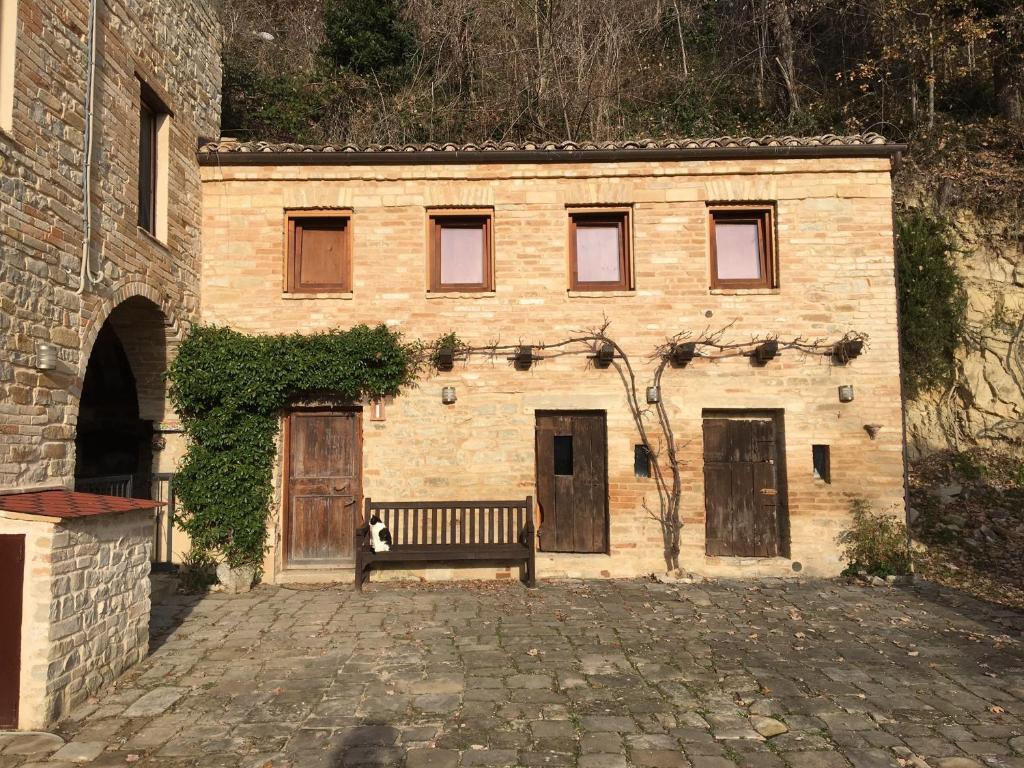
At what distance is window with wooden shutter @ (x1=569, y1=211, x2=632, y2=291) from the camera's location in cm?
820

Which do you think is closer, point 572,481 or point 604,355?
point 604,355

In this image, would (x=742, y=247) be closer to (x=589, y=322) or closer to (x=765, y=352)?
(x=765, y=352)

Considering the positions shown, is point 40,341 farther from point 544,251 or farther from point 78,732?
point 544,251

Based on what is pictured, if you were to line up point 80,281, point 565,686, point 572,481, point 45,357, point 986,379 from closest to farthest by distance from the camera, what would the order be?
point 565,686
point 45,357
point 80,281
point 572,481
point 986,379

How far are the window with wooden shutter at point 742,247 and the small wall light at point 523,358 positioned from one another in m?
2.65

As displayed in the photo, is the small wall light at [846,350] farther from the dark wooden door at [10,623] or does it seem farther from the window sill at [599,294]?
the dark wooden door at [10,623]

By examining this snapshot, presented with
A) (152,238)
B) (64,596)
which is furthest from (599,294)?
(64,596)

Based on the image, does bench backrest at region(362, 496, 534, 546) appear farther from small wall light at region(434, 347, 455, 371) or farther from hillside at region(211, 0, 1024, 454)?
hillside at region(211, 0, 1024, 454)

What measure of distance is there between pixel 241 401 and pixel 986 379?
40.0 feet

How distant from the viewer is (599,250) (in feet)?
27.3

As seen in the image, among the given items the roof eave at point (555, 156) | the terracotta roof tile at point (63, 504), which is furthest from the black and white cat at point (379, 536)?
the roof eave at point (555, 156)

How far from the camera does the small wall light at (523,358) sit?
25.3ft

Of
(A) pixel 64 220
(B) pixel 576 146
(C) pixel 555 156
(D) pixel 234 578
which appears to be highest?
(B) pixel 576 146

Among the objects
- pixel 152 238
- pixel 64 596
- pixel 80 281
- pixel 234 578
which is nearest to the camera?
pixel 64 596
